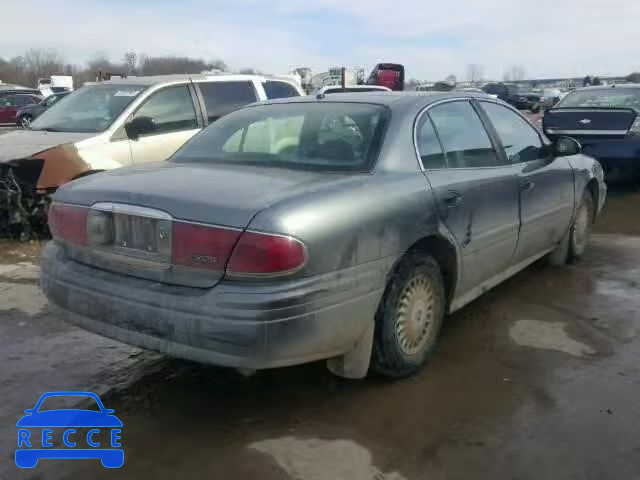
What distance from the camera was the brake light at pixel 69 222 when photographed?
3.15 m

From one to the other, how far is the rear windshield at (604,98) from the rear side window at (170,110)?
5991mm

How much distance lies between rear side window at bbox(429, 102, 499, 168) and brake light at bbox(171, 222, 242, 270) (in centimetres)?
161

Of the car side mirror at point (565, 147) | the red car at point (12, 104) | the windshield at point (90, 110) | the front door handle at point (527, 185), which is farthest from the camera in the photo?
the red car at point (12, 104)

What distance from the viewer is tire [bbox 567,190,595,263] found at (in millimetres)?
5531

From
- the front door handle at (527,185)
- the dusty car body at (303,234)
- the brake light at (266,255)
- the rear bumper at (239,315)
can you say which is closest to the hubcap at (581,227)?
the front door handle at (527,185)

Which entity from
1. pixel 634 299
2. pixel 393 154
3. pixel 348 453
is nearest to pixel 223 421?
pixel 348 453

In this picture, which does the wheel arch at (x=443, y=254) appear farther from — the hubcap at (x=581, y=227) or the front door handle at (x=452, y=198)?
the hubcap at (x=581, y=227)

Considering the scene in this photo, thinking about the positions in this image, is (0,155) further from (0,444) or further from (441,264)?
(441,264)

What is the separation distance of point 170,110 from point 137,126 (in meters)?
0.67

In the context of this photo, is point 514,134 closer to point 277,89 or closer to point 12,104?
point 277,89

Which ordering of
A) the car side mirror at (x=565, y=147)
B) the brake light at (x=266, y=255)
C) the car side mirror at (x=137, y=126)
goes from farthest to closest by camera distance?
the car side mirror at (x=137, y=126), the car side mirror at (x=565, y=147), the brake light at (x=266, y=255)

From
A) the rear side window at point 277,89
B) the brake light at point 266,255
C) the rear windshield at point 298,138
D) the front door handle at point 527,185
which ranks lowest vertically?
the brake light at point 266,255

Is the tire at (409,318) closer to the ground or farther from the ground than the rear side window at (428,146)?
closer to the ground

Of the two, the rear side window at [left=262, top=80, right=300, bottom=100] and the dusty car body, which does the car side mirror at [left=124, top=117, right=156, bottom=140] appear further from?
the dusty car body
